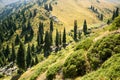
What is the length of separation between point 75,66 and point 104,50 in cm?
513

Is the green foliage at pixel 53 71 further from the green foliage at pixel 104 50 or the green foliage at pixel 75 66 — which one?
the green foliage at pixel 104 50

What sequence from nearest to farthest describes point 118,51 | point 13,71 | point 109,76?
point 109,76 < point 118,51 < point 13,71

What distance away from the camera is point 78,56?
107 feet

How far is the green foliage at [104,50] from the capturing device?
95.5ft

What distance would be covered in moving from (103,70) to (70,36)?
16613 cm

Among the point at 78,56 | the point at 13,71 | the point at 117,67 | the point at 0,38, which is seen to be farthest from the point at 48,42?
the point at 117,67

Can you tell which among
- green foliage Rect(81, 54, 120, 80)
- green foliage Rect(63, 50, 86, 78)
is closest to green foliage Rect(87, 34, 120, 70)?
green foliage Rect(63, 50, 86, 78)

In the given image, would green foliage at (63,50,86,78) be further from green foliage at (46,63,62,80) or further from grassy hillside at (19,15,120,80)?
green foliage at (46,63,62,80)

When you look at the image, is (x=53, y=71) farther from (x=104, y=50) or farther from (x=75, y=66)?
(x=104, y=50)

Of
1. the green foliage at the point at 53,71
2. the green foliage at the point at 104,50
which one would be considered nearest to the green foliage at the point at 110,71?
the green foliage at the point at 104,50

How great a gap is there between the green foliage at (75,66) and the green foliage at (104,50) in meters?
1.42

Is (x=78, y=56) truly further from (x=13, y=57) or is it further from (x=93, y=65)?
(x=13, y=57)

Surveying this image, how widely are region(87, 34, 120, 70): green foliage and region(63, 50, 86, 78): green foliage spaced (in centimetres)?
142

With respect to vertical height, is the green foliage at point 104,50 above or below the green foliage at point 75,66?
above
